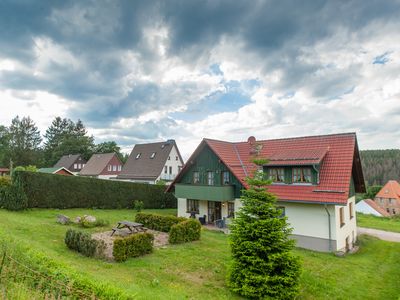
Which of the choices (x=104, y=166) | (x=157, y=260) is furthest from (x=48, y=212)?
(x=104, y=166)

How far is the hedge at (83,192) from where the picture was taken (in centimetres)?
2028

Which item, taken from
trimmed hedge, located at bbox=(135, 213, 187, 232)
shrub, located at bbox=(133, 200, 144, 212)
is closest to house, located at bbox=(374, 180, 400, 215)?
shrub, located at bbox=(133, 200, 144, 212)

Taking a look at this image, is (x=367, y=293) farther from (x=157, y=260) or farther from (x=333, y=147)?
(x=333, y=147)

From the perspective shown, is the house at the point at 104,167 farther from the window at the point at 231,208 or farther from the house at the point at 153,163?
the window at the point at 231,208

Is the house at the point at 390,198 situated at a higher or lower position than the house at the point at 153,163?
lower

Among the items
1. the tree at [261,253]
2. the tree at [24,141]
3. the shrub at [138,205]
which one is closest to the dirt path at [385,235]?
the tree at [261,253]

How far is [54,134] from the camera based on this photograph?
8144cm

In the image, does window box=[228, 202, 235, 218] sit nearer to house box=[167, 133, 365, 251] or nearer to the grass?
house box=[167, 133, 365, 251]

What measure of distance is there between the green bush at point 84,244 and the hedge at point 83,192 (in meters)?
10.8

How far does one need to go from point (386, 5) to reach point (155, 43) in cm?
1231

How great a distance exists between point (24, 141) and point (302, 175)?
75829mm

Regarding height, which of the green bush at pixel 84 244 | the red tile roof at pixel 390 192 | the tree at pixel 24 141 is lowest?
the red tile roof at pixel 390 192

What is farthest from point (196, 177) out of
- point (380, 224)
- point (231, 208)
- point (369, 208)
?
point (369, 208)

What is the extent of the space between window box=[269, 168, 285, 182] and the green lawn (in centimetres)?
Result: 513
